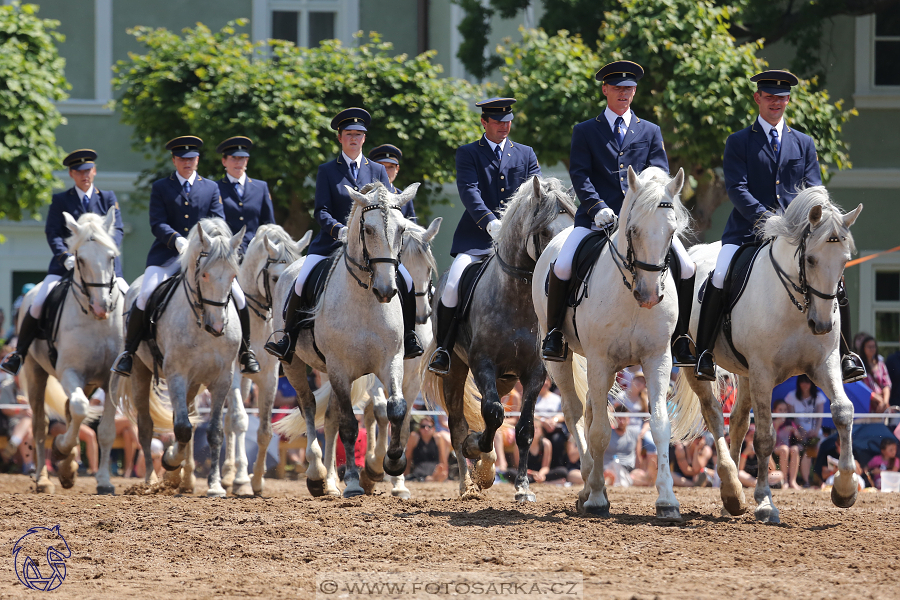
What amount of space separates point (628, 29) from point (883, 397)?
5.81m

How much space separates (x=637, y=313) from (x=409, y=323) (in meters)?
2.42

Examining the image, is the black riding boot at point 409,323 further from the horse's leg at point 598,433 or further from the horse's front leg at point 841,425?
the horse's front leg at point 841,425

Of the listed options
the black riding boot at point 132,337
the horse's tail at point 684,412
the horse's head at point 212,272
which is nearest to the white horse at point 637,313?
the horse's tail at point 684,412

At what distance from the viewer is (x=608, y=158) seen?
8.34 meters

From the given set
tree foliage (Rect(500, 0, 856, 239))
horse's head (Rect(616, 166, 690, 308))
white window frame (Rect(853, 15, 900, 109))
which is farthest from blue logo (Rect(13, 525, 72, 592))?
white window frame (Rect(853, 15, 900, 109))

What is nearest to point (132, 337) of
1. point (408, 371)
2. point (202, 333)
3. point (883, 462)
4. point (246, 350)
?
point (202, 333)

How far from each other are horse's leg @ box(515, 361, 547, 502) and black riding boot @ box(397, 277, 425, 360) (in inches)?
36.7

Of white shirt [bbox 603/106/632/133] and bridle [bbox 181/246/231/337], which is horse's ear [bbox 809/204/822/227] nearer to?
white shirt [bbox 603/106/632/133]

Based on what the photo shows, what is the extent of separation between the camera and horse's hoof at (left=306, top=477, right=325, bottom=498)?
9789 mm

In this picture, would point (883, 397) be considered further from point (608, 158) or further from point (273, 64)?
point (273, 64)

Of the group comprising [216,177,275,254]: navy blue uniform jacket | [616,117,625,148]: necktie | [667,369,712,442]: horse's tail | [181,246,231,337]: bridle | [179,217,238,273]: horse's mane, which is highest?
[616,117,625,148]: necktie

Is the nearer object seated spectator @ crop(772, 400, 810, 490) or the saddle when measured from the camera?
the saddle

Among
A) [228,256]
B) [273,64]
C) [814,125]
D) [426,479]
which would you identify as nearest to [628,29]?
[814,125]

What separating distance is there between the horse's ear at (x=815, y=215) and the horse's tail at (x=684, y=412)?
2.53 m
